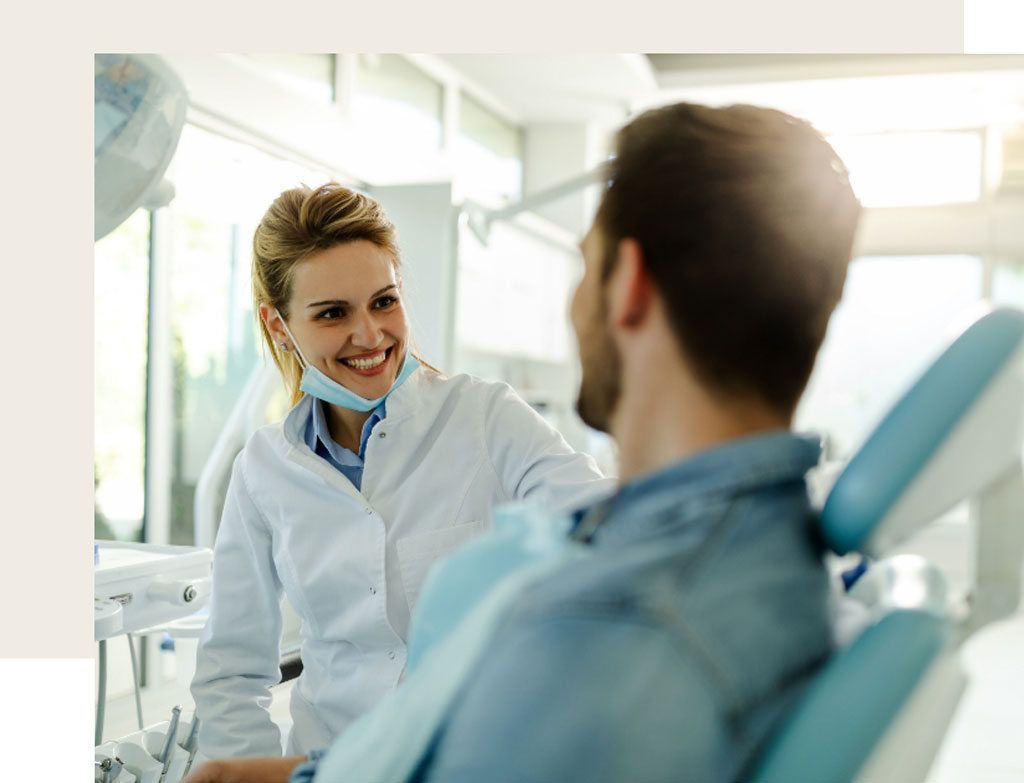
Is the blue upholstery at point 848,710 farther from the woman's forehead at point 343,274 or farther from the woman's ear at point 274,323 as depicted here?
the woman's ear at point 274,323

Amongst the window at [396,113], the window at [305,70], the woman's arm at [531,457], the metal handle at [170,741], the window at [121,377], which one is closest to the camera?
the woman's arm at [531,457]

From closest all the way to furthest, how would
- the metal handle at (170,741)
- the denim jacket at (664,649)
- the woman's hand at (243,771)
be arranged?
1. the denim jacket at (664,649)
2. the woman's hand at (243,771)
3. the metal handle at (170,741)

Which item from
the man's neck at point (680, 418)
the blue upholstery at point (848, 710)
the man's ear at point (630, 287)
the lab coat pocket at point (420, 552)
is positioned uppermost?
the man's ear at point (630, 287)

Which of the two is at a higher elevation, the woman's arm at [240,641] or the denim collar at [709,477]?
the denim collar at [709,477]

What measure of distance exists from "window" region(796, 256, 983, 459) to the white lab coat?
437cm

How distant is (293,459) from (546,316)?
3.65 metres

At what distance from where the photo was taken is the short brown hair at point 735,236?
24.9 inches

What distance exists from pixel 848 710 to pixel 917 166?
18.5 feet

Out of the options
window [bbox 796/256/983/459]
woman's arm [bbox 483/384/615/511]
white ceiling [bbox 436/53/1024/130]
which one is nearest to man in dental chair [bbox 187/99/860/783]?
woman's arm [bbox 483/384/615/511]

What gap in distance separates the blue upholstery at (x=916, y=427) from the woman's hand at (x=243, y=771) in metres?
0.64

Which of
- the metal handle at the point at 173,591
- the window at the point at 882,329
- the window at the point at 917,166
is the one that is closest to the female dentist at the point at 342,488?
the metal handle at the point at 173,591

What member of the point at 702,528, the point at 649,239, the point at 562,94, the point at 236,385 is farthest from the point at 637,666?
the point at 562,94

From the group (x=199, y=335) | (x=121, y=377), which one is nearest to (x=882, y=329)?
(x=199, y=335)

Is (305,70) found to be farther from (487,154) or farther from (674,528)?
(674,528)
